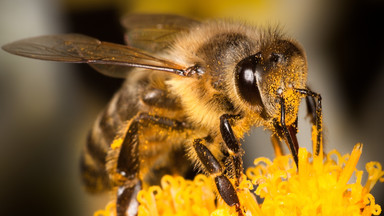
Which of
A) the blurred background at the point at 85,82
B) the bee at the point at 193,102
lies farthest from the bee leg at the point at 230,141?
the blurred background at the point at 85,82

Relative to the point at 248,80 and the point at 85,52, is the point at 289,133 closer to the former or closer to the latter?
the point at 248,80

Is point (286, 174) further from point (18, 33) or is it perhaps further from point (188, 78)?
point (18, 33)

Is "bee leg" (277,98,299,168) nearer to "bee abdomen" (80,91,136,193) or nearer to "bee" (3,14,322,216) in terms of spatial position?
"bee" (3,14,322,216)

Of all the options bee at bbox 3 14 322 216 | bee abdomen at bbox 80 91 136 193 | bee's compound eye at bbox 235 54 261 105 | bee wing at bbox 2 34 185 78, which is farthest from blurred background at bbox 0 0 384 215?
bee's compound eye at bbox 235 54 261 105

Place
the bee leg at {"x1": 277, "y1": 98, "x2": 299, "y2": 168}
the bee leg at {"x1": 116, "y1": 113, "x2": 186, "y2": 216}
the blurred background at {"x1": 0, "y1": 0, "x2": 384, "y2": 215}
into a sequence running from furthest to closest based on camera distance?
1. the blurred background at {"x1": 0, "y1": 0, "x2": 384, "y2": 215}
2. the bee leg at {"x1": 116, "y1": 113, "x2": 186, "y2": 216}
3. the bee leg at {"x1": 277, "y1": 98, "x2": 299, "y2": 168}

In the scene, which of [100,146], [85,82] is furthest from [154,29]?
[85,82]

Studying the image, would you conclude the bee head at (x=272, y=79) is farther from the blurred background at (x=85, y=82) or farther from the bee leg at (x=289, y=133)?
the blurred background at (x=85, y=82)
